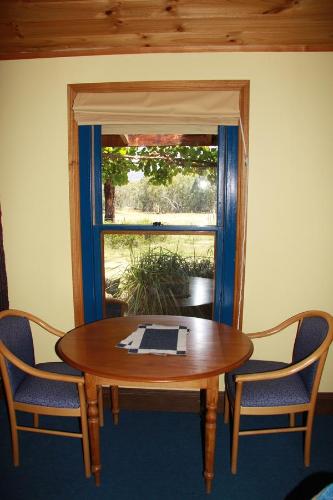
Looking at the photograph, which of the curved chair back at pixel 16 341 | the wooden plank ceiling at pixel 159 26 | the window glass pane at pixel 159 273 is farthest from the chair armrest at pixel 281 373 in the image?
the wooden plank ceiling at pixel 159 26

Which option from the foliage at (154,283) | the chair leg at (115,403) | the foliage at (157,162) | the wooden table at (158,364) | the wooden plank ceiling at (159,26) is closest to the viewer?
the wooden table at (158,364)

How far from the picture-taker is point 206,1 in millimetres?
1755

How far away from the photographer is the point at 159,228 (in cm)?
243

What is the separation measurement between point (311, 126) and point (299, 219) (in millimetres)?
649

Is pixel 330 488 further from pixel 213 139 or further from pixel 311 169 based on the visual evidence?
pixel 213 139

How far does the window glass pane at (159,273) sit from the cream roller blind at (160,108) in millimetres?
823

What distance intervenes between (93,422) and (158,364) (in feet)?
1.70

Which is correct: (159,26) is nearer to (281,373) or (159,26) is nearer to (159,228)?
(159,228)

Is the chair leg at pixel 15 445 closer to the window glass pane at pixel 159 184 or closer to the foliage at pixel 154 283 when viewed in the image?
the foliage at pixel 154 283

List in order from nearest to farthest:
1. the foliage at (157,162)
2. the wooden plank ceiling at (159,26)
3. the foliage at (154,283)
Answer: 1. the wooden plank ceiling at (159,26)
2. the foliage at (157,162)
3. the foliage at (154,283)

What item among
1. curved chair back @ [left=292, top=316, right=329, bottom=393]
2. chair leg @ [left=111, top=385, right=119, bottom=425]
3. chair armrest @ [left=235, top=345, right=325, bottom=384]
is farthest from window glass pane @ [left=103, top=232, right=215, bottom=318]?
chair armrest @ [left=235, top=345, right=325, bottom=384]

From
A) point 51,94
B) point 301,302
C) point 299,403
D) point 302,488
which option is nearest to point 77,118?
point 51,94

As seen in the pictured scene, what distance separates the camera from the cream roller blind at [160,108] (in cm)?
215

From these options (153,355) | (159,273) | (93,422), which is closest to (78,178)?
(159,273)
